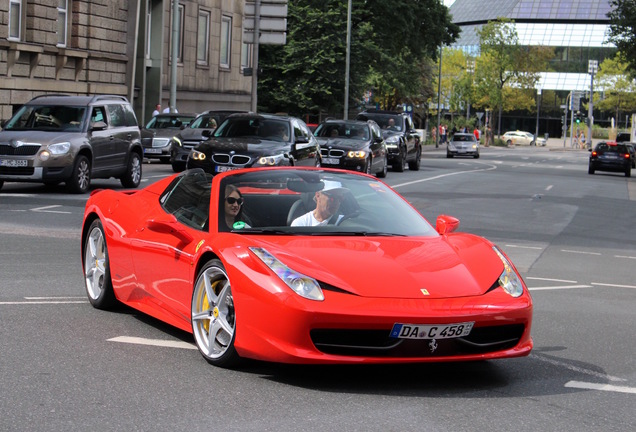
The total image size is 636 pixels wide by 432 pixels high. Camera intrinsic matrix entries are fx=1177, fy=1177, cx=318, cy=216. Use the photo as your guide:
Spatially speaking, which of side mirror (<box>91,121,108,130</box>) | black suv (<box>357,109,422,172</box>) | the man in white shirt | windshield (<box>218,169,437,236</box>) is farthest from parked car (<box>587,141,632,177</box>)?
the man in white shirt

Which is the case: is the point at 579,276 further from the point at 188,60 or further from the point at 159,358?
the point at 188,60

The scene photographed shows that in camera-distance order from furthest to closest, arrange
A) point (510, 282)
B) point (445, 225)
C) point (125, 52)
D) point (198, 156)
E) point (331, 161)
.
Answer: point (125, 52), point (331, 161), point (198, 156), point (445, 225), point (510, 282)

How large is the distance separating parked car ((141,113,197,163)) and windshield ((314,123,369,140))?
4.30 meters

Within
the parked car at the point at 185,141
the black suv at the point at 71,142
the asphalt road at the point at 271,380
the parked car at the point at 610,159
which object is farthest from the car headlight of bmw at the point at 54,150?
the parked car at the point at 610,159

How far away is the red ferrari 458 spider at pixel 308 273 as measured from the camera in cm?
612

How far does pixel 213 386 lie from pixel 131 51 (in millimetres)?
40221

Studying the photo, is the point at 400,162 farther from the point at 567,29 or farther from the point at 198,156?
the point at 567,29

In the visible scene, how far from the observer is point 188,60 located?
51188 millimetres

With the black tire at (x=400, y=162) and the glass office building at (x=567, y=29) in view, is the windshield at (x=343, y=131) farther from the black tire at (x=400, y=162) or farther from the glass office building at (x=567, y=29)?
the glass office building at (x=567, y=29)

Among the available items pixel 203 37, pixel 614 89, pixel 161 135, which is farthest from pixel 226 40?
pixel 614 89

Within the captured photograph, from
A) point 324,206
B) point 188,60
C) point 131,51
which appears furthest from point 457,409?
point 188,60

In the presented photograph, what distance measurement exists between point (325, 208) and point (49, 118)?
51.1 feet

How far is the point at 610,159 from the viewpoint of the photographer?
2037 inches

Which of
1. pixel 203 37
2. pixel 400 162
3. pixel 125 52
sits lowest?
pixel 400 162
